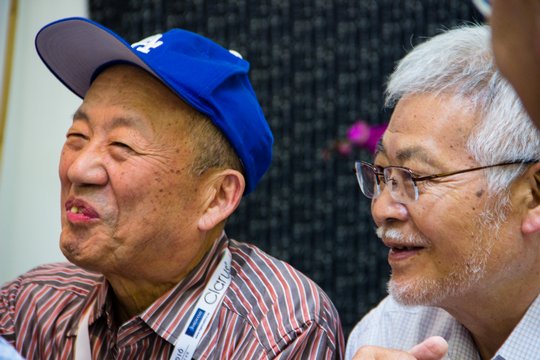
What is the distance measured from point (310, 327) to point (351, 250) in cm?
104

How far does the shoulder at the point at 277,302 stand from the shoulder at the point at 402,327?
3.1 inches

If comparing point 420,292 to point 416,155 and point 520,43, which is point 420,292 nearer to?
point 416,155

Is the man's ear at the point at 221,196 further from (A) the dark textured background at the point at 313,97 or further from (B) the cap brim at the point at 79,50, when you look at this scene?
(A) the dark textured background at the point at 313,97

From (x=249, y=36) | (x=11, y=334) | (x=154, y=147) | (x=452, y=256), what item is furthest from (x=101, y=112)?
(x=249, y=36)

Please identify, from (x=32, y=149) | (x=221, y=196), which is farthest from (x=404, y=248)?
(x=32, y=149)

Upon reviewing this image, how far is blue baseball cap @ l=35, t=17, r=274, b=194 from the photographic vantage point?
1812 mm

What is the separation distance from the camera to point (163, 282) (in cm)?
189

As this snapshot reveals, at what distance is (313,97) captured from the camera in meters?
2.82

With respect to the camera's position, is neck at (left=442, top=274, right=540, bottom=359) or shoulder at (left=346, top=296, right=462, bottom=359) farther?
shoulder at (left=346, top=296, right=462, bottom=359)

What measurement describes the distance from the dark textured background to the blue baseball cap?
0.86m

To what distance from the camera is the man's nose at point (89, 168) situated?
1.77 metres

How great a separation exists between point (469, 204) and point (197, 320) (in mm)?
588

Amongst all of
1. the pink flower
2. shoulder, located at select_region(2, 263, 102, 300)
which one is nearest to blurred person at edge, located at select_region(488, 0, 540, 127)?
shoulder, located at select_region(2, 263, 102, 300)

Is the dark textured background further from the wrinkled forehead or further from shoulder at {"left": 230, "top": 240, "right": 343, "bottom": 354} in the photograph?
the wrinkled forehead
